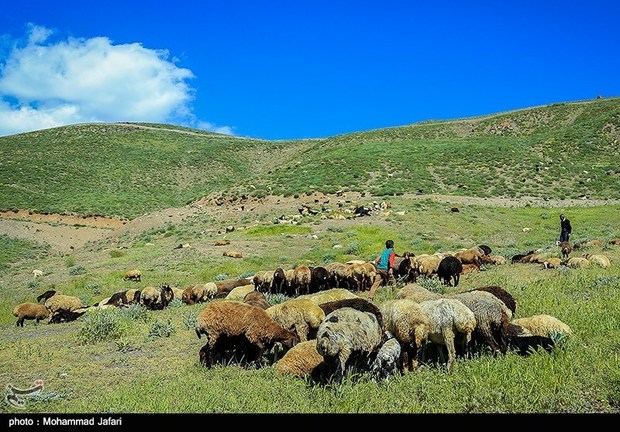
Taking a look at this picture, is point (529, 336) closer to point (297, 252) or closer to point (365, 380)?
point (365, 380)

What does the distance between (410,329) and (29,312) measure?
14.5 meters

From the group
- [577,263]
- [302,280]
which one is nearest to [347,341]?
[302,280]

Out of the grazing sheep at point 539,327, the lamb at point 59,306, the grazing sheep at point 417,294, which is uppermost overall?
the grazing sheep at point 417,294

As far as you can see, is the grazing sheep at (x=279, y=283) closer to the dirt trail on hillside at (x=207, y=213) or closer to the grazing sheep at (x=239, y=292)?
the grazing sheep at (x=239, y=292)

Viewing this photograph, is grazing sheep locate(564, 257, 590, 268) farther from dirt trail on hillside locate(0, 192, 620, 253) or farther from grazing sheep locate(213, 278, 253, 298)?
dirt trail on hillside locate(0, 192, 620, 253)

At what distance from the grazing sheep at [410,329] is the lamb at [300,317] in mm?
2027

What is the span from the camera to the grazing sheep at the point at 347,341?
698 centimetres

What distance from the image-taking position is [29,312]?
16.3 meters

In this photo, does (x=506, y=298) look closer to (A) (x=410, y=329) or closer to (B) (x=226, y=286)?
(A) (x=410, y=329)

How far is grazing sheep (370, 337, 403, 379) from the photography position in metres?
7.23

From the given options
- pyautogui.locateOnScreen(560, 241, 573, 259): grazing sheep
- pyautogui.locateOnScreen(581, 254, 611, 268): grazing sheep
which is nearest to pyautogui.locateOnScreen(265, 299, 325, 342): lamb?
pyautogui.locateOnScreen(581, 254, 611, 268): grazing sheep

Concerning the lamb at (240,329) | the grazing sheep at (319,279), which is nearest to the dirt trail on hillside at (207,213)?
the grazing sheep at (319,279)

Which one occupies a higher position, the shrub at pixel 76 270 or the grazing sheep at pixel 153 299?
the shrub at pixel 76 270

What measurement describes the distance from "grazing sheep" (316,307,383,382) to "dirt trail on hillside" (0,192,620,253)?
29852mm
